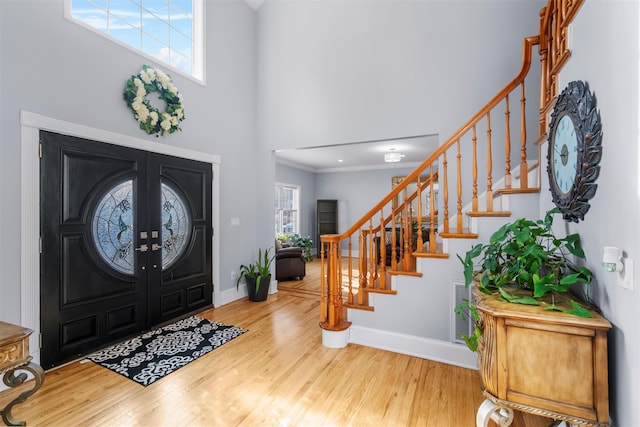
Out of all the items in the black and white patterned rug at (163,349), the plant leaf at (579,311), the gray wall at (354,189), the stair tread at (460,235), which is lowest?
the black and white patterned rug at (163,349)

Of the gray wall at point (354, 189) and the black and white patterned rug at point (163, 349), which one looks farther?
the gray wall at point (354, 189)

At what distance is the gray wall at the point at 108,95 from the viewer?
230cm

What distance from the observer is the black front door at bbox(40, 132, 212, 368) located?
2543mm

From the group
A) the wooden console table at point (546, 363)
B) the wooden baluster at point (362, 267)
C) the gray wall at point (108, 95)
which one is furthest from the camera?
the wooden baluster at point (362, 267)

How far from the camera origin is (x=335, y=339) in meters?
2.89

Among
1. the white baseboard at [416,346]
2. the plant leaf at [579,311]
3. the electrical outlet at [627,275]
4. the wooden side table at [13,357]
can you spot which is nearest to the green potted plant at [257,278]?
the white baseboard at [416,346]

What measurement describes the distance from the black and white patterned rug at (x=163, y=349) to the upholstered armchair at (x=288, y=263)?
7.16ft

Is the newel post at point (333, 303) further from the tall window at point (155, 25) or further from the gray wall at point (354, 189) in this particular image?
the gray wall at point (354, 189)

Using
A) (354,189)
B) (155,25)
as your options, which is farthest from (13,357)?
(354,189)

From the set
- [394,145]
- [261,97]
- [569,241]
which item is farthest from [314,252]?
[569,241]

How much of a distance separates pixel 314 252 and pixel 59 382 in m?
6.87

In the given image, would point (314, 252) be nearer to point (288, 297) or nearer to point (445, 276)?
point (288, 297)

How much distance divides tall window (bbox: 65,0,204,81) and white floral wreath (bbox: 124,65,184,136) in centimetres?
30

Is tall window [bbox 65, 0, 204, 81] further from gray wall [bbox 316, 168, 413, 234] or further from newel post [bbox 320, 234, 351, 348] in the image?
gray wall [bbox 316, 168, 413, 234]
